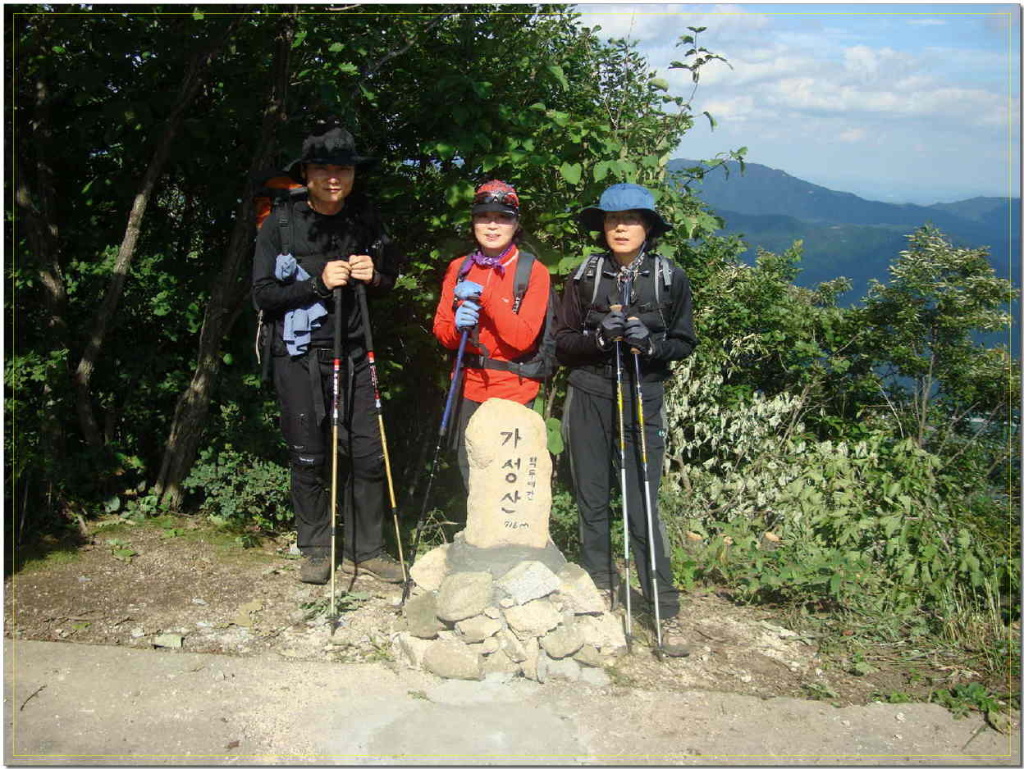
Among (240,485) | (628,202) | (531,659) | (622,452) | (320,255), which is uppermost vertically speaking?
(628,202)

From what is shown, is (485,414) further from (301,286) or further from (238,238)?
(238,238)

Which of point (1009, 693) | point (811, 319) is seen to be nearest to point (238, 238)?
point (811, 319)

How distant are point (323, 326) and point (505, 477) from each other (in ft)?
4.23

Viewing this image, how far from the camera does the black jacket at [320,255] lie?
4.42 meters

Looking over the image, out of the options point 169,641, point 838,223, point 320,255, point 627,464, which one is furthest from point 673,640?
point 838,223

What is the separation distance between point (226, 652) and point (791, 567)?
3174mm

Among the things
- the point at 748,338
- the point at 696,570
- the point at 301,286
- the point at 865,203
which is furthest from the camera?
the point at 865,203

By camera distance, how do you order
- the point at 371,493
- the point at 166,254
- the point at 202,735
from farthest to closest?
the point at 166,254 < the point at 371,493 < the point at 202,735

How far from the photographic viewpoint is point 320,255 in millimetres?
4508

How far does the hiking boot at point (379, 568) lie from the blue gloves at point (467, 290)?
1751mm

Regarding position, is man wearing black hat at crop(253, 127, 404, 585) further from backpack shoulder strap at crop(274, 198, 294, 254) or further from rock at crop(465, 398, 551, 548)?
rock at crop(465, 398, 551, 548)

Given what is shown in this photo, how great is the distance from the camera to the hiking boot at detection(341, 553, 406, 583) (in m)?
4.90

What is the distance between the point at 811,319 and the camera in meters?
7.04

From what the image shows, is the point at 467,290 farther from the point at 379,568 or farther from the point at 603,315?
the point at 379,568
